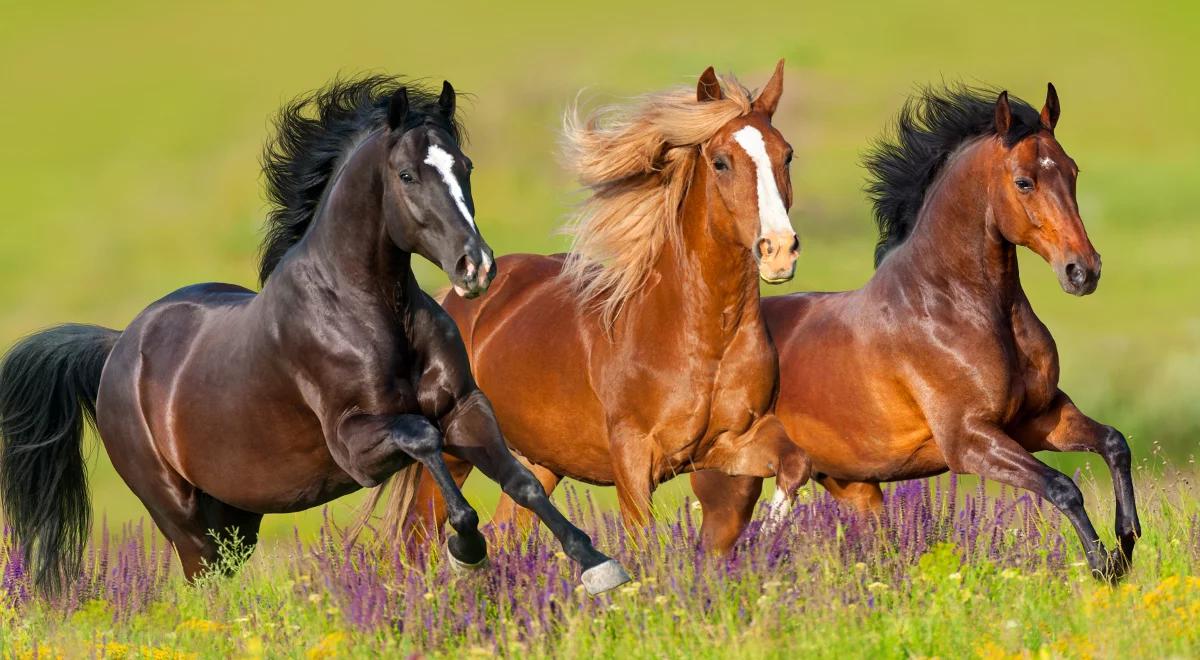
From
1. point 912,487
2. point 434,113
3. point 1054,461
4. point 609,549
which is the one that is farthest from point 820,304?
point 1054,461

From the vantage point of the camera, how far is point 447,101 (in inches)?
249

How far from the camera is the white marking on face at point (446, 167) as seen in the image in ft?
19.4

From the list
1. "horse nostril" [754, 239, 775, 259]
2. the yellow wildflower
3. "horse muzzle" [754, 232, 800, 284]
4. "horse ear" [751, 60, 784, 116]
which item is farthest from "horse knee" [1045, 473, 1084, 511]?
the yellow wildflower

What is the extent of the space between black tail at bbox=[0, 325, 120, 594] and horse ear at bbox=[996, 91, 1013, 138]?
4373 millimetres

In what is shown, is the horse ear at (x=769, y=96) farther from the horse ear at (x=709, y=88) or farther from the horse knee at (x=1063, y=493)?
the horse knee at (x=1063, y=493)

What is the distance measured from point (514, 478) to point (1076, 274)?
2451mm

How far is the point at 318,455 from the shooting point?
6.72 meters

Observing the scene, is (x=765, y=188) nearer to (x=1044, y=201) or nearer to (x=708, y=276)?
A: (x=708, y=276)

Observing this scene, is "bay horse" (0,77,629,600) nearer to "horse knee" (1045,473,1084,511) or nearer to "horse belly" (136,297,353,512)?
"horse belly" (136,297,353,512)

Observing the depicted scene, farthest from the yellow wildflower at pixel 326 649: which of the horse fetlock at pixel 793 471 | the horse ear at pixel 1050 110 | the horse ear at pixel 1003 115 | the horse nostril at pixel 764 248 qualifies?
the horse ear at pixel 1050 110

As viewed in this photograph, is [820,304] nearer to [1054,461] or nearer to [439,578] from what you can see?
[439,578]

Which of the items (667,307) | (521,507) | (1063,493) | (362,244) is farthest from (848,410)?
(362,244)

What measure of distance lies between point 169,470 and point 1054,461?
948 centimetres

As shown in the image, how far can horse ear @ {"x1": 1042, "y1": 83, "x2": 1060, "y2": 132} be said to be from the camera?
7.20 metres
